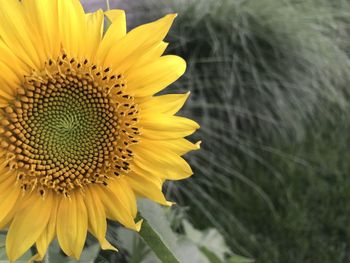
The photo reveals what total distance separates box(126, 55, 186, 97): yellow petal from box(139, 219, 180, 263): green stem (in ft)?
0.52

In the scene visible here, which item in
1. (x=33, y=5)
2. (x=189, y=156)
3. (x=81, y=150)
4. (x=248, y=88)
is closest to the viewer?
(x=33, y=5)

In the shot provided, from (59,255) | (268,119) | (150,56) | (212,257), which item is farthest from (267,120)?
(150,56)

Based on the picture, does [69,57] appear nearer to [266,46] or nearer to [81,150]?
[81,150]

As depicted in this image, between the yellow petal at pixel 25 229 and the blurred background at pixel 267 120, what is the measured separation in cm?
131

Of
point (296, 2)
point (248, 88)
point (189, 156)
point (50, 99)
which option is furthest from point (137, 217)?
point (296, 2)

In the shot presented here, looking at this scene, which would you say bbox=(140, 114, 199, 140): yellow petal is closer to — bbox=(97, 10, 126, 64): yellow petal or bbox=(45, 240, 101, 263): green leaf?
bbox=(97, 10, 126, 64): yellow petal

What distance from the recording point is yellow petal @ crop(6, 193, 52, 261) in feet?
2.26

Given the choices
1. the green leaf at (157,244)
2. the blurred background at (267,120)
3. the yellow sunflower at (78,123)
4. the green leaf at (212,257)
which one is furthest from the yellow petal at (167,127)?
the blurred background at (267,120)

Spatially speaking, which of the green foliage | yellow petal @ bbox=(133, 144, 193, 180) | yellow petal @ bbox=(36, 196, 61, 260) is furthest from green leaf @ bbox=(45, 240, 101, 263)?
the green foliage

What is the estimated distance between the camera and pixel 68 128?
765 mm

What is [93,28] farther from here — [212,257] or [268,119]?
[268,119]

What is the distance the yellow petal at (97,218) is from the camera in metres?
0.71

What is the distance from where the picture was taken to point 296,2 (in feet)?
7.88

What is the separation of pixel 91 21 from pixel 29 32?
7cm
